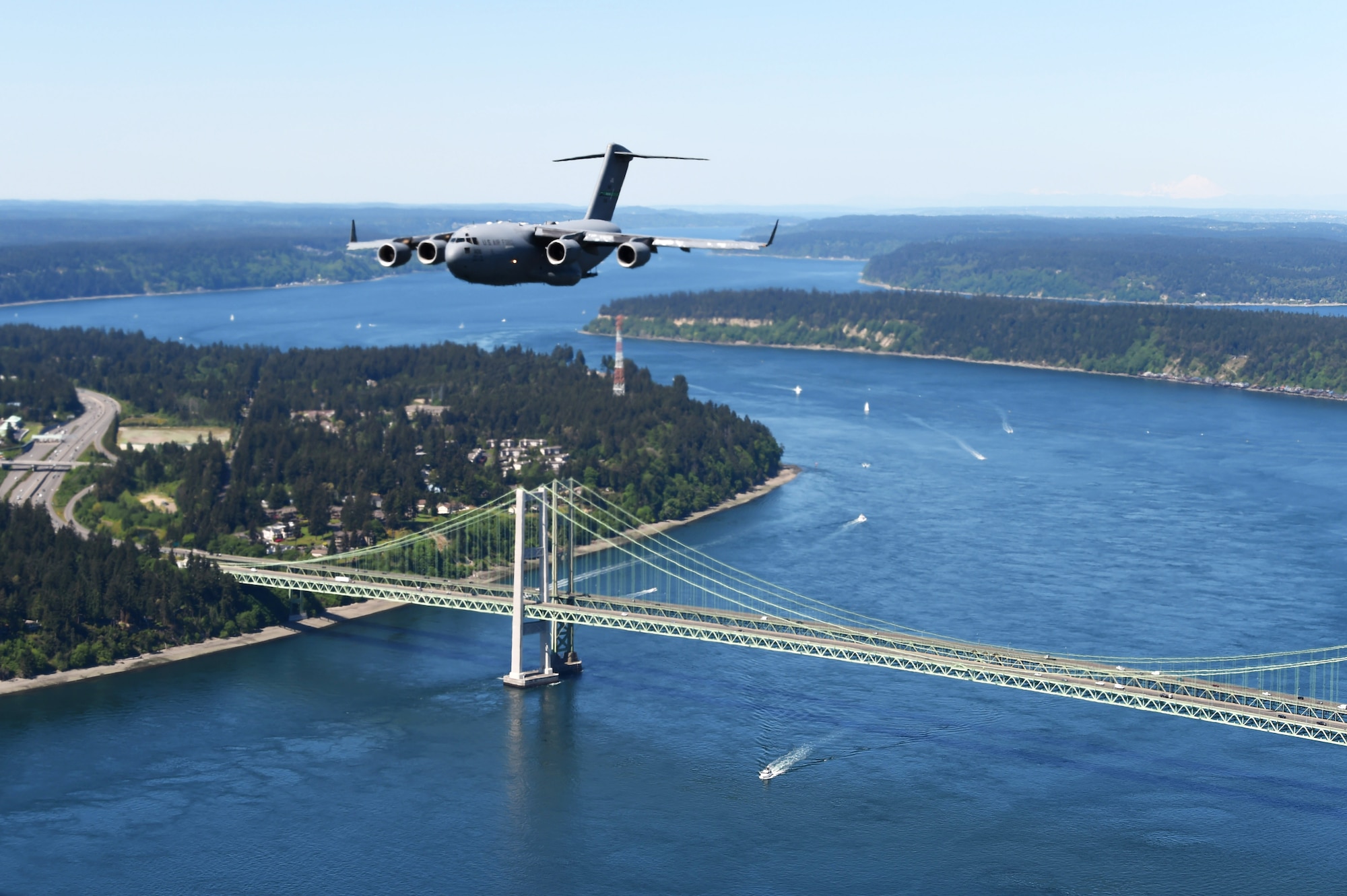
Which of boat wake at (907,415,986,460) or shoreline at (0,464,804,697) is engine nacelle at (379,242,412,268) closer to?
shoreline at (0,464,804,697)

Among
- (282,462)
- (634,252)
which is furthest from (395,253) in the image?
(282,462)

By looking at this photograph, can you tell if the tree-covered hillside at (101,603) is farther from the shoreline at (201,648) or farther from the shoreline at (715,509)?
the shoreline at (715,509)

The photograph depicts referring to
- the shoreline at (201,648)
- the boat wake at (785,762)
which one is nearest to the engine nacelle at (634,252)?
the boat wake at (785,762)

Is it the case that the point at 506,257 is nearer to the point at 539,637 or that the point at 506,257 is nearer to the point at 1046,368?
the point at 539,637

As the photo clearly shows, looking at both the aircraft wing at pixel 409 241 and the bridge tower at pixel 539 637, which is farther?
the bridge tower at pixel 539 637

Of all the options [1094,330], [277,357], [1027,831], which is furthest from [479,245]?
[1094,330]

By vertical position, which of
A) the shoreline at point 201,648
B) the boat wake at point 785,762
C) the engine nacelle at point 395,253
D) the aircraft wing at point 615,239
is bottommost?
the shoreline at point 201,648

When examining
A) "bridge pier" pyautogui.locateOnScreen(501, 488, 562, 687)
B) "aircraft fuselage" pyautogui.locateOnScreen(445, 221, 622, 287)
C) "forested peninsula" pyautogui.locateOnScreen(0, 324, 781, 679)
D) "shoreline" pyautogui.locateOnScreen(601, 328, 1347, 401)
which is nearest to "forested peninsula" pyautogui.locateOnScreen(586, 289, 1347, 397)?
"shoreline" pyautogui.locateOnScreen(601, 328, 1347, 401)

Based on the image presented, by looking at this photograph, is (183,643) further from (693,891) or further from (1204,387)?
(1204,387)
